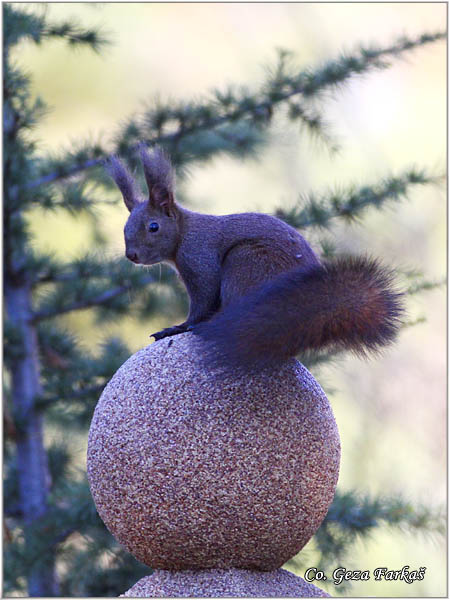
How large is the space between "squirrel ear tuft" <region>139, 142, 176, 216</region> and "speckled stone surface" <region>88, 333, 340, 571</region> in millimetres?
→ 436

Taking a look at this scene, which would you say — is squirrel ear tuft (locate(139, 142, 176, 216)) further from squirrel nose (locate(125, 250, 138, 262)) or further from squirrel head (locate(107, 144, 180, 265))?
squirrel nose (locate(125, 250, 138, 262))

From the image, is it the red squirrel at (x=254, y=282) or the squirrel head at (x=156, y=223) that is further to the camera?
the squirrel head at (x=156, y=223)

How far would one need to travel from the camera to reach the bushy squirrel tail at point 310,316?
2.19 metres

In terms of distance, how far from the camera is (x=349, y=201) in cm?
446

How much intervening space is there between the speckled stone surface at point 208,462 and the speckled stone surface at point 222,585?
0.12 feet

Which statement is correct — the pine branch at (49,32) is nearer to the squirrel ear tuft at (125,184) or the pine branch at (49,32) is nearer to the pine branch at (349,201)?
the pine branch at (349,201)

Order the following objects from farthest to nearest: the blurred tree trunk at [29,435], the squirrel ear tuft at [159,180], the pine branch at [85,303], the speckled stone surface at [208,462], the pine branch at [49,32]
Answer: the blurred tree trunk at [29,435]
the pine branch at [85,303]
the pine branch at [49,32]
the squirrel ear tuft at [159,180]
the speckled stone surface at [208,462]

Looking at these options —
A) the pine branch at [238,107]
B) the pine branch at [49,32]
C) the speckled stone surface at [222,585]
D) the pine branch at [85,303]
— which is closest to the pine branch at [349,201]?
the pine branch at [238,107]

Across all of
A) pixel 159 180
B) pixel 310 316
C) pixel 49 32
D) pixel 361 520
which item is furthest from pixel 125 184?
pixel 361 520

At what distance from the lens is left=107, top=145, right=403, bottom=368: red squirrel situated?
7.28 feet

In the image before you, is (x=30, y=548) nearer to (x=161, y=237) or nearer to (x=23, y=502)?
(x=23, y=502)

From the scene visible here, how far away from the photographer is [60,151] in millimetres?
5070

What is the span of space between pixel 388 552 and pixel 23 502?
13.5 feet

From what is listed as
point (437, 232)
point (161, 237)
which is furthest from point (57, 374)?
point (437, 232)
